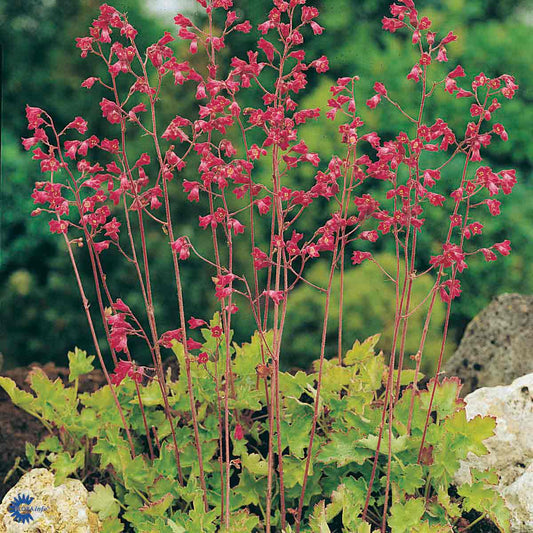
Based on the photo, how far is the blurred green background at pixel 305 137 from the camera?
6.02 m

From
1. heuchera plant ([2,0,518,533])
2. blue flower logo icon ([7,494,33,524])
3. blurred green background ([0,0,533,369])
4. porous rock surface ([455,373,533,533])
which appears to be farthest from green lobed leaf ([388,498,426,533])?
blurred green background ([0,0,533,369])

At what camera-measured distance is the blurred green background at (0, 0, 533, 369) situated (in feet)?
19.7

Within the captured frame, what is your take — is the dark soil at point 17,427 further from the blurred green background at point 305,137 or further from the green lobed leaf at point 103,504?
the blurred green background at point 305,137

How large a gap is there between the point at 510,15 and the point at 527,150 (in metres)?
2.06

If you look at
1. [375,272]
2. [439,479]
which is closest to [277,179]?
[439,479]

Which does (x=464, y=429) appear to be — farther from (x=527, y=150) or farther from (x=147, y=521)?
(x=527, y=150)

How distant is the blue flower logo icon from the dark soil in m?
0.49

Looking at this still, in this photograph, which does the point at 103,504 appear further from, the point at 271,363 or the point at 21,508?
the point at 271,363

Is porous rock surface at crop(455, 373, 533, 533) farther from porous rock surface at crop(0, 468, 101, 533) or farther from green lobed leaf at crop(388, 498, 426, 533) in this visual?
porous rock surface at crop(0, 468, 101, 533)

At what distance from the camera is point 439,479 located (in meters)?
3.31

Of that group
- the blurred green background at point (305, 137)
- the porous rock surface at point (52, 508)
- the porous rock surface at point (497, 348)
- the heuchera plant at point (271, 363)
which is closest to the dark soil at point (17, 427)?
the heuchera plant at point (271, 363)

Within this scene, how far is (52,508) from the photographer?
331 cm

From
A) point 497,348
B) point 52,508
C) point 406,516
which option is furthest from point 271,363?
point 497,348

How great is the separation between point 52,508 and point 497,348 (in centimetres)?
250
